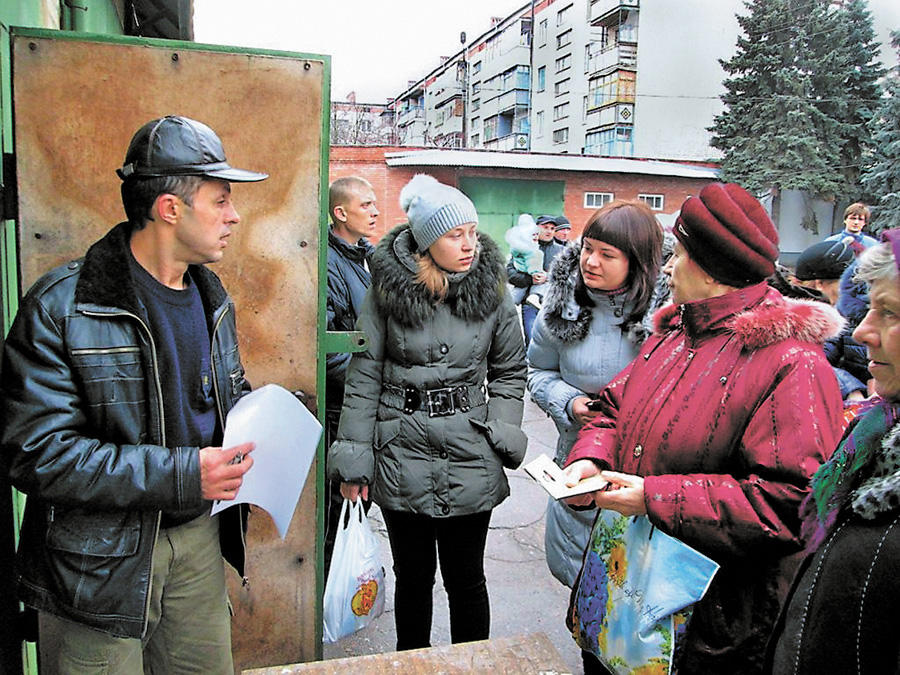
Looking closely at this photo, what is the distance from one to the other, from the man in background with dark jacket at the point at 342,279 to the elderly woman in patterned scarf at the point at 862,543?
6.91ft

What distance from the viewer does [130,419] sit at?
5.39 ft

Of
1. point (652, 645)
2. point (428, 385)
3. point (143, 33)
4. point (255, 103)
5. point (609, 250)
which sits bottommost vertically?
point (652, 645)

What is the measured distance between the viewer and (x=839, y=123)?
23.1 meters

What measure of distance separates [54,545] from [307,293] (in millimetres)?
1156

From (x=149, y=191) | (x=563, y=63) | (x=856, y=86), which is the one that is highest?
(x=563, y=63)

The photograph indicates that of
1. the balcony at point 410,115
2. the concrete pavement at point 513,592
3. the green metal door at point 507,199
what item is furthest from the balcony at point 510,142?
the concrete pavement at point 513,592

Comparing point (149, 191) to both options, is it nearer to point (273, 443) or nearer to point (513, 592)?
point (273, 443)

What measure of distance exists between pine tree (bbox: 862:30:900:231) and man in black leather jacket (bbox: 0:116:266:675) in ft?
65.1

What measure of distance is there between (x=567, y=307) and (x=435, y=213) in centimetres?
68

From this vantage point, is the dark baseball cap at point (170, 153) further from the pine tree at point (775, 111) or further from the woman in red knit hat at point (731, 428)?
the pine tree at point (775, 111)

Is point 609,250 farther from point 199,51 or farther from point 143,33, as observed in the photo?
point 143,33

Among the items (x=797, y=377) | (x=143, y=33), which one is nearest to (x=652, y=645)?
(x=797, y=377)

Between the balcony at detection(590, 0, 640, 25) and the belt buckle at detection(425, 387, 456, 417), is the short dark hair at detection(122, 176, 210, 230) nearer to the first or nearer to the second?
the belt buckle at detection(425, 387, 456, 417)

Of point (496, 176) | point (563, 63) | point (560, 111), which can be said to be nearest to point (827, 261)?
point (496, 176)
